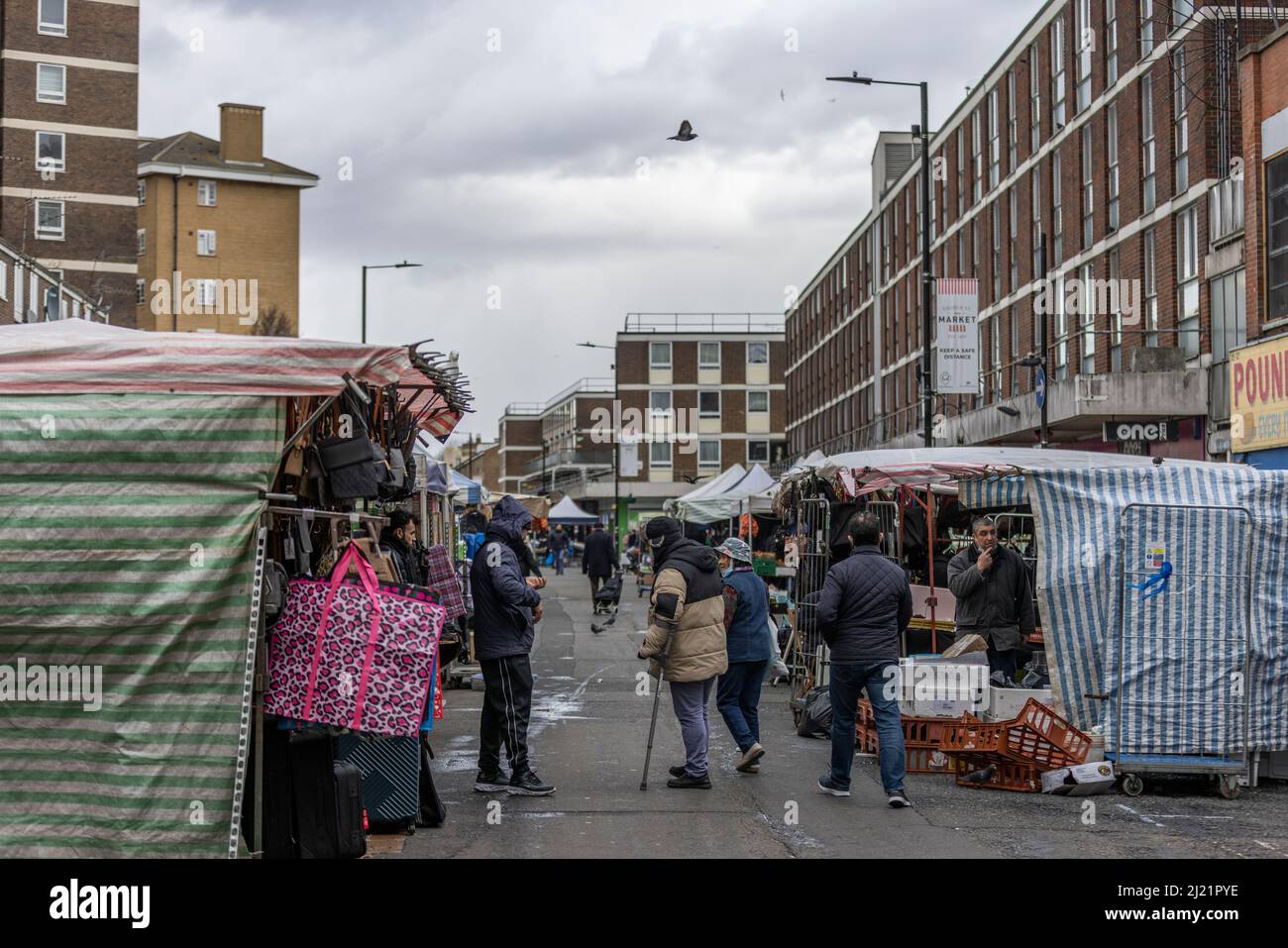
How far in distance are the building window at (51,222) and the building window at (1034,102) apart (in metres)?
34.6

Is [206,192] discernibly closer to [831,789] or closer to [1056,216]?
[1056,216]

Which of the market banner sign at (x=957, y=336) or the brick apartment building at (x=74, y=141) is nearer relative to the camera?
the market banner sign at (x=957, y=336)

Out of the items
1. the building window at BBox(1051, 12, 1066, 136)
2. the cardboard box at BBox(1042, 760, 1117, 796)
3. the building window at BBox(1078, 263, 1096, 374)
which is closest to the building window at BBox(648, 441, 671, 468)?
the building window at BBox(1051, 12, 1066, 136)

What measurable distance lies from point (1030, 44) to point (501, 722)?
1417 inches

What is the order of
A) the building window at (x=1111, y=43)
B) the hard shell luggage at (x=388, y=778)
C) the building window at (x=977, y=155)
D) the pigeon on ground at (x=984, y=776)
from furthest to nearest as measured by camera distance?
1. the building window at (x=977, y=155)
2. the building window at (x=1111, y=43)
3. the pigeon on ground at (x=984, y=776)
4. the hard shell luggage at (x=388, y=778)

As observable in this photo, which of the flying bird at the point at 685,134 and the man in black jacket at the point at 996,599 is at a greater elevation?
the flying bird at the point at 685,134

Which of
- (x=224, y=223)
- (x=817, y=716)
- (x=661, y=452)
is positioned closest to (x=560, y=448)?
(x=661, y=452)

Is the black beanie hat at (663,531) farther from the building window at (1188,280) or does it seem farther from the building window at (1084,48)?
the building window at (1084,48)

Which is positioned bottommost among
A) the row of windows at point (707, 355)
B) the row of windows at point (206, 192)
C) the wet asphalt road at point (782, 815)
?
the wet asphalt road at point (782, 815)

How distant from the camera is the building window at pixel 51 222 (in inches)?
2004

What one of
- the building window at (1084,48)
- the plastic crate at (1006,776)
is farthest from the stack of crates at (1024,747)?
the building window at (1084,48)

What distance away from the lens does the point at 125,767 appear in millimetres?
6594

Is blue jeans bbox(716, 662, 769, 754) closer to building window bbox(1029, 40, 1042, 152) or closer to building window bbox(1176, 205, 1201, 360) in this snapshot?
building window bbox(1176, 205, 1201, 360)
